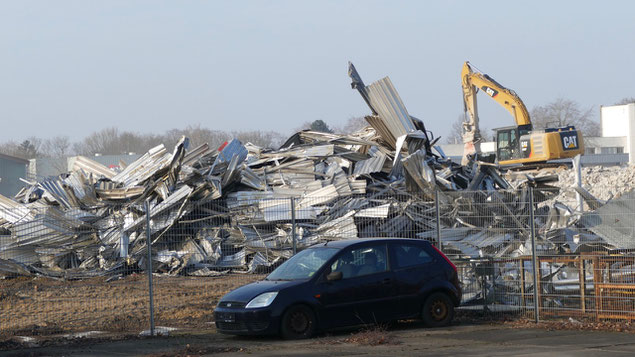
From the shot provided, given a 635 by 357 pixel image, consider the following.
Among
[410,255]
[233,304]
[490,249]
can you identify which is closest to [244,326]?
[233,304]

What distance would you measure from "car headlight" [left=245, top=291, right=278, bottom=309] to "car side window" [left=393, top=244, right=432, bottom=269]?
2.16m

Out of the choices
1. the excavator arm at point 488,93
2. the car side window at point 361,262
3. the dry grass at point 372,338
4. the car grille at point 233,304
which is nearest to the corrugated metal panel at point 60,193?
the car grille at point 233,304

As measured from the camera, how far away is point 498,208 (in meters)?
15.8

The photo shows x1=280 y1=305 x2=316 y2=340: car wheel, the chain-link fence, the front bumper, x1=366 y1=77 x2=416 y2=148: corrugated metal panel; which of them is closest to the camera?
the front bumper

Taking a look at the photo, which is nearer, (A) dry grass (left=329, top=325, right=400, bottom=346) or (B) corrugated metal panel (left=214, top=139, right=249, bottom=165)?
(A) dry grass (left=329, top=325, right=400, bottom=346)

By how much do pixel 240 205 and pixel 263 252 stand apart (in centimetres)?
192

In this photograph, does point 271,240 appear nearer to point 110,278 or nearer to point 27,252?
point 110,278

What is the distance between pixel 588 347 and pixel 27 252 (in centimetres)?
1303

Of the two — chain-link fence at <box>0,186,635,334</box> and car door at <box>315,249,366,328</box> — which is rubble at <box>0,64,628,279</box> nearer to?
chain-link fence at <box>0,186,635,334</box>

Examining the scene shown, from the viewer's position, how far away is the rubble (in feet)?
55.0

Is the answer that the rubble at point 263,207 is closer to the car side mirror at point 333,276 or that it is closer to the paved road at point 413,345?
the paved road at point 413,345

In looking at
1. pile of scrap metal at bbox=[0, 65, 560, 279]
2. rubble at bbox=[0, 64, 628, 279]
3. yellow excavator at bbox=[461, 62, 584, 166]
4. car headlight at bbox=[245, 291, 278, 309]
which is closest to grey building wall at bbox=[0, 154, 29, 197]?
yellow excavator at bbox=[461, 62, 584, 166]

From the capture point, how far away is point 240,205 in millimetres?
19797

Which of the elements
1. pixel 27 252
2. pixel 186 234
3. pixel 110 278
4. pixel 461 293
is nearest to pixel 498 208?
pixel 461 293
